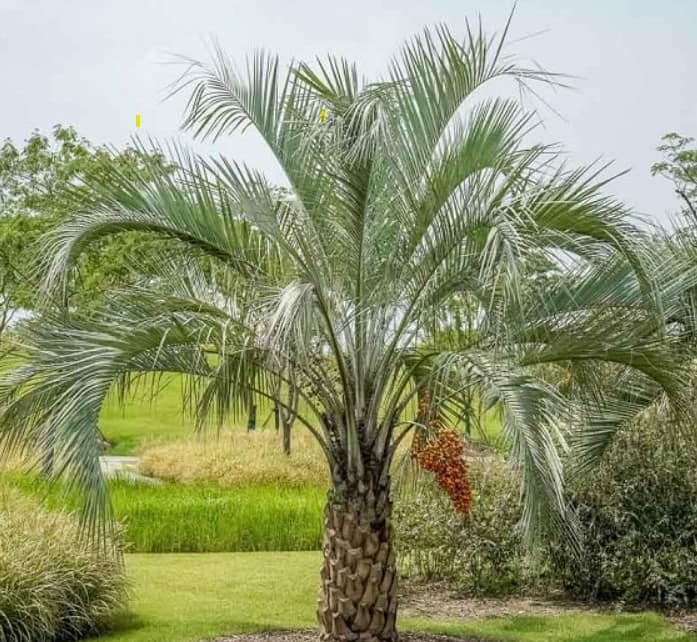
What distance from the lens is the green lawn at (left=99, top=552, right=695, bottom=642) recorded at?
27.4ft

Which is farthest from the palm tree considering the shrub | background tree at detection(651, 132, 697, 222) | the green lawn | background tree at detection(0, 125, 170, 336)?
background tree at detection(651, 132, 697, 222)

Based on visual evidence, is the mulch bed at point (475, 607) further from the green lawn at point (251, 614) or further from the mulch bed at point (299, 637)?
the green lawn at point (251, 614)

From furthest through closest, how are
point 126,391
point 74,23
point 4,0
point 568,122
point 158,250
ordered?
point 4,0 → point 74,23 → point 158,250 → point 126,391 → point 568,122

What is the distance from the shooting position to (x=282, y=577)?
1103 cm

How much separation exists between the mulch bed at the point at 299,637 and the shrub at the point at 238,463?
35.0 feet

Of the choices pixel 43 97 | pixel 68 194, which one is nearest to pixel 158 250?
pixel 68 194

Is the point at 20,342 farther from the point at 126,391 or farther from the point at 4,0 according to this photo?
the point at 4,0

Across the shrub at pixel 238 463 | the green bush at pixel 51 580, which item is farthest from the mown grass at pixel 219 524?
the shrub at pixel 238 463

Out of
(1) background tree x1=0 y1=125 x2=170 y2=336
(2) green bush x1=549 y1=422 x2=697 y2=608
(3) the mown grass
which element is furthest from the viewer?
(1) background tree x1=0 y1=125 x2=170 y2=336

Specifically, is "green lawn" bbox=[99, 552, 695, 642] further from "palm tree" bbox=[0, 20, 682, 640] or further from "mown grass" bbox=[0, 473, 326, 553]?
"palm tree" bbox=[0, 20, 682, 640]

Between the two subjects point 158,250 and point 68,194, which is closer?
point 68,194

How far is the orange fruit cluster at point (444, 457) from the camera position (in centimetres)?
733

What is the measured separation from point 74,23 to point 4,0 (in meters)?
2.91

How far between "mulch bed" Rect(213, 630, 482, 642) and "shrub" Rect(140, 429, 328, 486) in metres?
10.7
